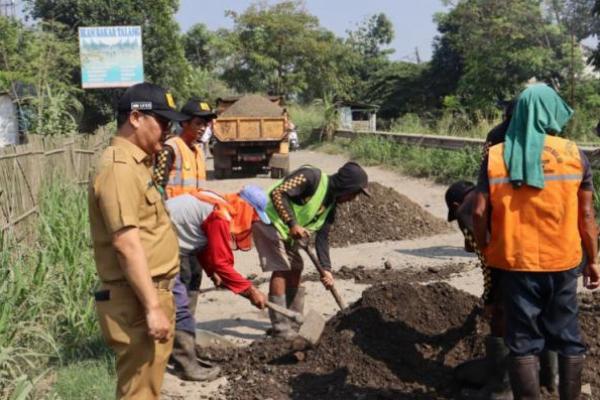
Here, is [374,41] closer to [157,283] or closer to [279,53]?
[279,53]

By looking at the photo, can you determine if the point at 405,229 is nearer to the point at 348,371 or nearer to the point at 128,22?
the point at 348,371

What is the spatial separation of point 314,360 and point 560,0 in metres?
31.6

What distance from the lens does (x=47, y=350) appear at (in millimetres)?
5090

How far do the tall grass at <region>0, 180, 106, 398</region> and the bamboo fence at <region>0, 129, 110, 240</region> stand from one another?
0.17 m

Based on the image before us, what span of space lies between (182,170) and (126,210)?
289cm

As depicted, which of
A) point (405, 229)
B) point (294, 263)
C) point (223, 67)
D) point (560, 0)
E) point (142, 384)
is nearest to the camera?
point (142, 384)

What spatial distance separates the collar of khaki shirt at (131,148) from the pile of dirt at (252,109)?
18335 mm

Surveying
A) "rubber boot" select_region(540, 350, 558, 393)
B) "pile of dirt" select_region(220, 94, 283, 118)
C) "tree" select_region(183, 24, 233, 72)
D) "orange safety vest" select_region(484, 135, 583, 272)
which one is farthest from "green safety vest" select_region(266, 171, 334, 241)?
"tree" select_region(183, 24, 233, 72)

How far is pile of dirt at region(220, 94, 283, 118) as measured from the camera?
21.7m

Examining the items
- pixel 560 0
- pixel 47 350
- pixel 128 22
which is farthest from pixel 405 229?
pixel 560 0

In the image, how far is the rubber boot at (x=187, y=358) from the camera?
16.9 feet

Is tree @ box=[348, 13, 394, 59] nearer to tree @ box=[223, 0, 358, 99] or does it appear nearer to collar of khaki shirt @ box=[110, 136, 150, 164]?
tree @ box=[223, 0, 358, 99]

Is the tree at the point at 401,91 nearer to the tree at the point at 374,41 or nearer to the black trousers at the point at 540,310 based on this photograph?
the tree at the point at 374,41

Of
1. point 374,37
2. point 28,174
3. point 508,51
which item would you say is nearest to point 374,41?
point 374,37
